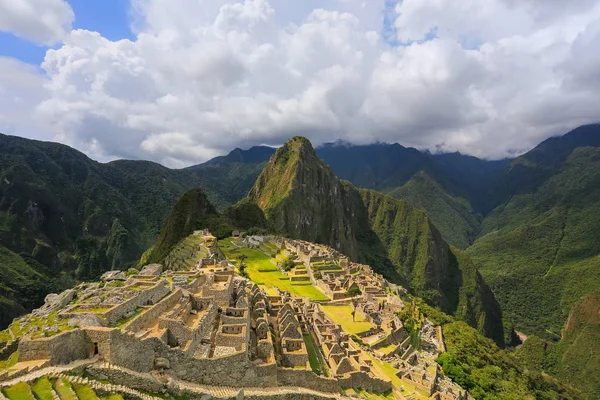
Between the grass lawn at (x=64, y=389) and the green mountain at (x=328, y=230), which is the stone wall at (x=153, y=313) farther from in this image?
the green mountain at (x=328, y=230)

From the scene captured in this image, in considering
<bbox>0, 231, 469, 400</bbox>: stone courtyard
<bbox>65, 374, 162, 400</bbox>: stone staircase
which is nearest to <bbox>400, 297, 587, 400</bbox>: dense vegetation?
<bbox>0, 231, 469, 400</bbox>: stone courtyard

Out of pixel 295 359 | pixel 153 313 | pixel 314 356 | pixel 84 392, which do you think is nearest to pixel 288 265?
pixel 314 356

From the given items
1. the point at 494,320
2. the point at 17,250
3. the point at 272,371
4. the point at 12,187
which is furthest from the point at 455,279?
the point at 12,187

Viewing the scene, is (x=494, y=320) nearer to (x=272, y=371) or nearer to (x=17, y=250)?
(x=272, y=371)

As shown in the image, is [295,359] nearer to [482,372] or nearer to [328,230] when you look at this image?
[482,372]

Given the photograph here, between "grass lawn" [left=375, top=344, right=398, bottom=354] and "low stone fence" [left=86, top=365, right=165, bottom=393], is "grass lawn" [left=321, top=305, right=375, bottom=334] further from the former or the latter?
"low stone fence" [left=86, top=365, right=165, bottom=393]

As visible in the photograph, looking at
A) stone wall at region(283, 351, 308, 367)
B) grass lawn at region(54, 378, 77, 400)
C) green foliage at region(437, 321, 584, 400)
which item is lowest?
green foliage at region(437, 321, 584, 400)
